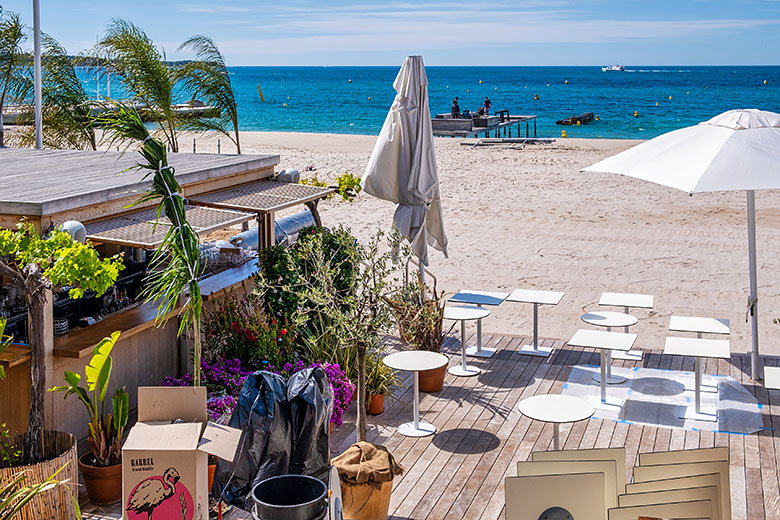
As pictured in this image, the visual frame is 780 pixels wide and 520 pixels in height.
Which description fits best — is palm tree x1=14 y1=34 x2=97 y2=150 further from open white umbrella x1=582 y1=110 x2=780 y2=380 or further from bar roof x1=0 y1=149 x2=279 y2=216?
open white umbrella x1=582 y1=110 x2=780 y2=380

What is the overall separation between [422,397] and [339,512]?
347 centimetres

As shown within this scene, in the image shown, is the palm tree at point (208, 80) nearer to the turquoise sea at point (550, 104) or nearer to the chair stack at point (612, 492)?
the chair stack at point (612, 492)

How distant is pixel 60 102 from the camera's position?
14.7 meters

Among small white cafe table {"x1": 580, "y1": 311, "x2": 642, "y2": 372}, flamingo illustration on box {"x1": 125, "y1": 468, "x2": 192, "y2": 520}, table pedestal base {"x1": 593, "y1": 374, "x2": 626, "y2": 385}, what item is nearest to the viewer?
flamingo illustration on box {"x1": 125, "y1": 468, "x2": 192, "y2": 520}

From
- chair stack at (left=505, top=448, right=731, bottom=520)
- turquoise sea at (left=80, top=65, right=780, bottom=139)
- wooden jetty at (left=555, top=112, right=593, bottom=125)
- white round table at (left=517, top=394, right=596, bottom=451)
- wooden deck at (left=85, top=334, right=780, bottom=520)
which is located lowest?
wooden deck at (left=85, top=334, right=780, bottom=520)

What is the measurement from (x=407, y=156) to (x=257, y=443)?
14.3 feet

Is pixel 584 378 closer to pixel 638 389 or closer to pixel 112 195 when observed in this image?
pixel 638 389

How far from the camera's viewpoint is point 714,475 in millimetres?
4020

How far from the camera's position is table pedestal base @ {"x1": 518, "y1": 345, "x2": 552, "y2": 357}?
9.03 meters

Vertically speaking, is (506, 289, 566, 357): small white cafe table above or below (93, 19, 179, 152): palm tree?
below

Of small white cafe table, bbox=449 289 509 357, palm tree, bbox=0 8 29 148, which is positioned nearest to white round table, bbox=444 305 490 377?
small white cafe table, bbox=449 289 509 357

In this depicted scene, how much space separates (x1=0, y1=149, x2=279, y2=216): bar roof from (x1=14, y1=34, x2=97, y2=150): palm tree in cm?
557

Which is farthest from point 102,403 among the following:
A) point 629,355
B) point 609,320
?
point 629,355

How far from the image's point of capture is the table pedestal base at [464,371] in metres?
8.43
